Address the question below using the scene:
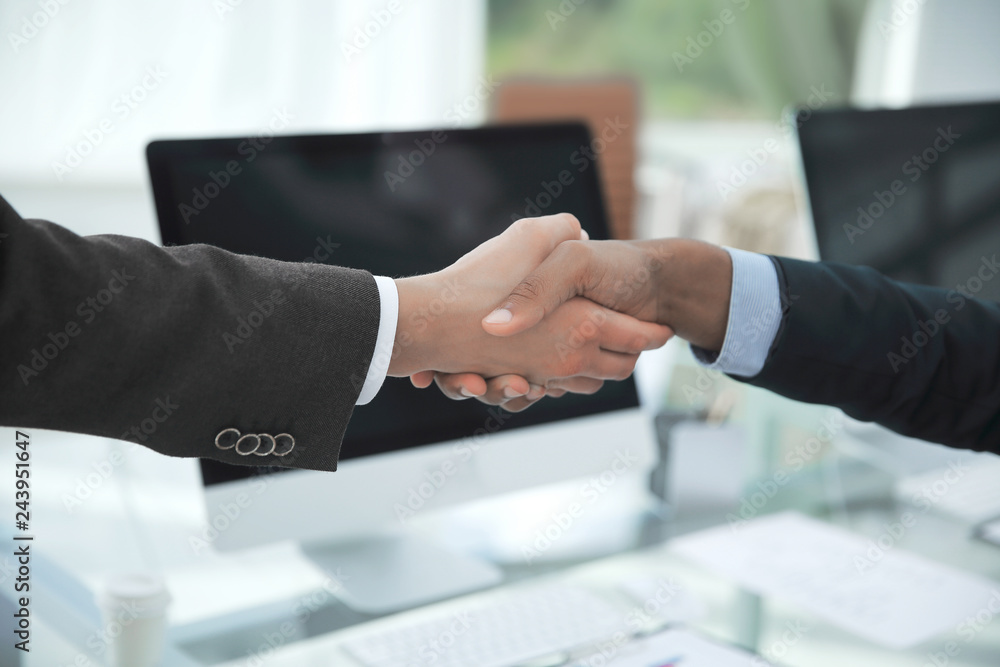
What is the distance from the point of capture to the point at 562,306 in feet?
3.86

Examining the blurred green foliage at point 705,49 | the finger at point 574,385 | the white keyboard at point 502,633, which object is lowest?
the white keyboard at point 502,633

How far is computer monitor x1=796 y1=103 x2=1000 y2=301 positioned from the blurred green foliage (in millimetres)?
2854

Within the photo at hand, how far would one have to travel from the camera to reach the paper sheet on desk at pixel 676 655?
95 centimetres

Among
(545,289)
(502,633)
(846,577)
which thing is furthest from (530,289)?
(846,577)

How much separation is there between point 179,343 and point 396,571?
1.69 ft

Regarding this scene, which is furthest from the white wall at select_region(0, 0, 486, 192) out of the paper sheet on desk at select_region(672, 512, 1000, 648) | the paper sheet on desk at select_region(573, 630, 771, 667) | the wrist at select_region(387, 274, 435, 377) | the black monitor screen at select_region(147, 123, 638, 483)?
the paper sheet on desk at select_region(573, 630, 771, 667)

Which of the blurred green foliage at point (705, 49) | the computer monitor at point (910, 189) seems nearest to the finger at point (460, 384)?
the computer monitor at point (910, 189)

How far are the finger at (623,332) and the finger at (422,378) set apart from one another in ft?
0.70

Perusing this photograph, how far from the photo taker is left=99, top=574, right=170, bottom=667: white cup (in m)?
0.93

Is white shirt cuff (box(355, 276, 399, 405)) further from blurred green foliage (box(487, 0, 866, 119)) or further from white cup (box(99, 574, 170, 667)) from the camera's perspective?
blurred green foliage (box(487, 0, 866, 119))

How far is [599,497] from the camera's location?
146 cm

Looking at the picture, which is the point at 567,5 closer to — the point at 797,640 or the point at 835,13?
the point at 835,13

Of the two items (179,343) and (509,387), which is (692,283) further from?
(179,343)

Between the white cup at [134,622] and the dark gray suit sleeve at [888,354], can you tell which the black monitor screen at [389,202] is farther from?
the dark gray suit sleeve at [888,354]
